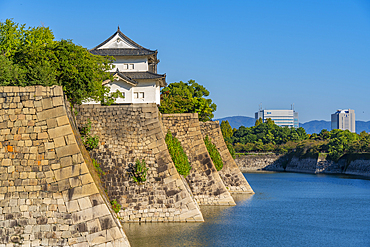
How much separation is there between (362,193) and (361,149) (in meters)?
32.8

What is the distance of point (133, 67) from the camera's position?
122ft

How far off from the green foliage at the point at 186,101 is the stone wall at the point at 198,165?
17879 millimetres

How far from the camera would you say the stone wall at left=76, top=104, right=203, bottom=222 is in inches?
747

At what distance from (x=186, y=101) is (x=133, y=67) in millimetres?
12520

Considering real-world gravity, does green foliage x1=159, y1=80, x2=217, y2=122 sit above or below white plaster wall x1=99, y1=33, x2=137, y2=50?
below

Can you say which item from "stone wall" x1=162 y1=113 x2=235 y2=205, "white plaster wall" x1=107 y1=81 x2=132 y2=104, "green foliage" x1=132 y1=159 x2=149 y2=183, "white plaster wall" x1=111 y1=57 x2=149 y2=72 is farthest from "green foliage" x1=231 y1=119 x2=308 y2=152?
"green foliage" x1=132 y1=159 x2=149 y2=183

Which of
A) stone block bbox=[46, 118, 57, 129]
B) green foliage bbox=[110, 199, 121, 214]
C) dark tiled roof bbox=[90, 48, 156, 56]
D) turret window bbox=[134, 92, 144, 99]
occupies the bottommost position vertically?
green foliage bbox=[110, 199, 121, 214]

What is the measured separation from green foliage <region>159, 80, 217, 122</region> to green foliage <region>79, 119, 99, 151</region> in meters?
24.1

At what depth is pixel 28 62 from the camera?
56.1 feet

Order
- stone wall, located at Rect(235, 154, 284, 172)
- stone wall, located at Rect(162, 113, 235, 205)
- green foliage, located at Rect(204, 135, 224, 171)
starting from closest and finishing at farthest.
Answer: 1. stone wall, located at Rect(162, 113, 235, 205)
2. green foliage, located at Rect(204, 135, 224, 171)
3. stone wall, located at Rect(235, 154, 284, 172)

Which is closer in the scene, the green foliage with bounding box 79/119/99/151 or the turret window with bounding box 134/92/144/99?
the green foliage with bounding box 79/119/99/151

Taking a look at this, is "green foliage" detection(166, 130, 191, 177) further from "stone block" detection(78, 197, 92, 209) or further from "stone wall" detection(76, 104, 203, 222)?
"stone block" detection(78, 197, 92, 209)

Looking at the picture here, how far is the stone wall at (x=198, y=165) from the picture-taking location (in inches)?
998

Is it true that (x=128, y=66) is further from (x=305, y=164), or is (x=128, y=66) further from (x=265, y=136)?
(x=265, y=136)
